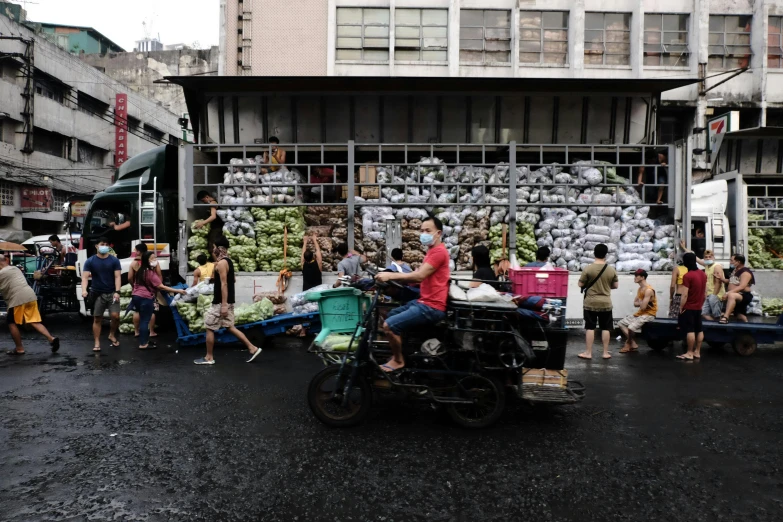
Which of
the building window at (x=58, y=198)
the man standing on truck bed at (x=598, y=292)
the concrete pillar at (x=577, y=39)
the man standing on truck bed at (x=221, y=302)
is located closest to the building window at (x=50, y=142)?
the building window at (x=58, y=198)

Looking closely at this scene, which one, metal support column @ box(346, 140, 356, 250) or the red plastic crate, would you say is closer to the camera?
the red plastic crate

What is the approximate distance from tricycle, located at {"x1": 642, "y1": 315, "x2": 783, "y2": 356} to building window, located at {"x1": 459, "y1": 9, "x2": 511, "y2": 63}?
54.1 feet

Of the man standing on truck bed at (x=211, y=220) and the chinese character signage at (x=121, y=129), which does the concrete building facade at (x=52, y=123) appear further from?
the man standing on truck bed at (x=211, y=220)

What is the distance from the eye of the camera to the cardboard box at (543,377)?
239 inches

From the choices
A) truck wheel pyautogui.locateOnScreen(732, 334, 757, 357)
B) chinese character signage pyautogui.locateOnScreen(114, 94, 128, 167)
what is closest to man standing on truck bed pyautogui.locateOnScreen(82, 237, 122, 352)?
truck wheel pyautogui.locateOnScreen(732, 334, 757, 357)

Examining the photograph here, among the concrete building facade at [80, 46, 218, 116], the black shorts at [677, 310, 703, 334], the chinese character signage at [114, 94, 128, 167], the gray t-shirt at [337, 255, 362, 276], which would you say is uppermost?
the concrete building facade at [80, 46, 218, 116]

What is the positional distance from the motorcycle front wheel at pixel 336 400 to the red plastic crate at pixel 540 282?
9.88ft

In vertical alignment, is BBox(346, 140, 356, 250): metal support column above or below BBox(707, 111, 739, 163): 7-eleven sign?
below

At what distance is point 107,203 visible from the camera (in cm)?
1341

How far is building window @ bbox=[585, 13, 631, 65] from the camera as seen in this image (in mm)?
24391

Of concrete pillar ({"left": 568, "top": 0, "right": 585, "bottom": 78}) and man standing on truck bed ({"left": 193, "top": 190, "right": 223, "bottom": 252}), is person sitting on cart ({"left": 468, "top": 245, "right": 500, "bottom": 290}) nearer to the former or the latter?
man standing on truck bed ({"left": 193, "top": 190, "right": 223, "bottom": 252})

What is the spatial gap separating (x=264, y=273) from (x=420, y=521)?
9.06 meters

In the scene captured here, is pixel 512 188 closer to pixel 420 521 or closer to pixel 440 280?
pixel 440 280

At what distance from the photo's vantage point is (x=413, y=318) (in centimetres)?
553
